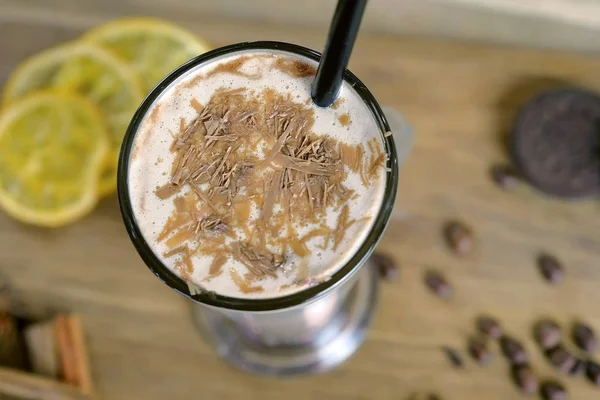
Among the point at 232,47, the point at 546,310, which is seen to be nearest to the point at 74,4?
the point at 232,47

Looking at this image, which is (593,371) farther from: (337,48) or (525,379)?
(337,48)

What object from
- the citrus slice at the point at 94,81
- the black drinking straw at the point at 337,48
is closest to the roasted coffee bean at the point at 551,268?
the black drinking straw at the point at 337,48

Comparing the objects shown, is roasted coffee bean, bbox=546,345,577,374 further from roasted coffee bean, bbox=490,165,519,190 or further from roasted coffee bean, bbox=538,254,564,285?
roasted coffee bean, bbox=490,165,519,190

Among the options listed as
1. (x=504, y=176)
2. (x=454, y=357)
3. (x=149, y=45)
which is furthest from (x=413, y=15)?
(x=454, y=357)

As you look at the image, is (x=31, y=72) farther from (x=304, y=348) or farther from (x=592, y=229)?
(x=592, y=229)

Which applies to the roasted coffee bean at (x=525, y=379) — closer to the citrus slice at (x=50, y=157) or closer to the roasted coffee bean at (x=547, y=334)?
the roasted coffee bean at (x=547, y=334)

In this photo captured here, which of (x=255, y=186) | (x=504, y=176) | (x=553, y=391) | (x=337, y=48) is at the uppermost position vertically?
(x=337, y=48)
